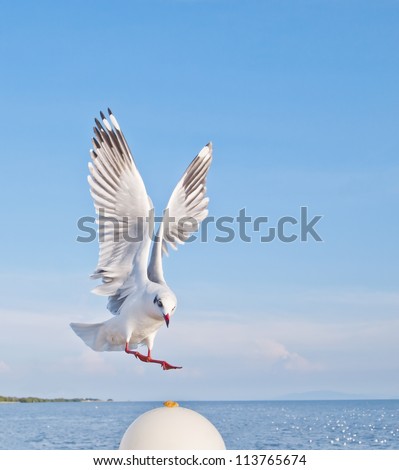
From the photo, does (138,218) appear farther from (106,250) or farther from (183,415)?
(183,415)

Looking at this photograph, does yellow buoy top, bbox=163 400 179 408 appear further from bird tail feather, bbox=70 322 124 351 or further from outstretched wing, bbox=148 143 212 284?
outstretched wing, bbox=148 143 212 284

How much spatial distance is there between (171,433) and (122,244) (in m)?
2.08

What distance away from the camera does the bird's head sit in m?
4.86

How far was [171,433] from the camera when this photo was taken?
345 cm

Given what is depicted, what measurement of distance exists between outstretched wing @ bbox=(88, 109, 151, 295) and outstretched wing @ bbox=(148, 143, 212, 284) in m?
0.23

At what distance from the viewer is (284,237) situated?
5.70m

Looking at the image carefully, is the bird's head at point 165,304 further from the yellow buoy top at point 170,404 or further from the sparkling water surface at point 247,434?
the sparkling water surface at point 247,434

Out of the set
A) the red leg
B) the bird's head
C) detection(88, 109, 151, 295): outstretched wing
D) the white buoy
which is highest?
detection(88, 109, 151, 295): outstretched wing

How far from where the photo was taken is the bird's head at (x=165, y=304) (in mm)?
4863

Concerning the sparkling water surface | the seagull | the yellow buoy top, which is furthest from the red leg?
the sparkling water surface
